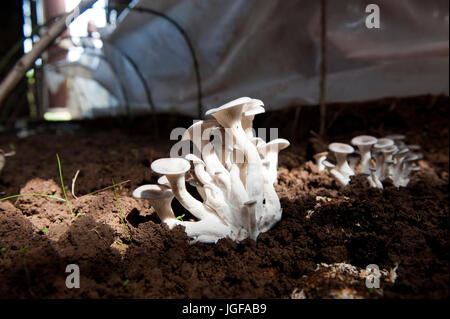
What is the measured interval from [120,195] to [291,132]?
8.92ft

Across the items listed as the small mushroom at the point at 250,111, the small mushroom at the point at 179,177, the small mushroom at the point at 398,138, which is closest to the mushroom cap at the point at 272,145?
the small mushroom at the point at 250,111

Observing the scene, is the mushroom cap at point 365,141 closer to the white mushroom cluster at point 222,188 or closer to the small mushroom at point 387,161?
the small mushroom at point 387,161

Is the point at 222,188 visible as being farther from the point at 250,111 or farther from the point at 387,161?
the point at 387,161

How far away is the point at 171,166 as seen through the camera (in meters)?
1.94

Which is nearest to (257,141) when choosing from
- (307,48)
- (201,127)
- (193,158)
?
(201,127)

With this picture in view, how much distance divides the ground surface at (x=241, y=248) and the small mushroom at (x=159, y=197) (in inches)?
4.2

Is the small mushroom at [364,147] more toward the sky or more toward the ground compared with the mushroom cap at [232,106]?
more toward the ground

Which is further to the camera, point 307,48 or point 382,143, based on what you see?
point 307,48

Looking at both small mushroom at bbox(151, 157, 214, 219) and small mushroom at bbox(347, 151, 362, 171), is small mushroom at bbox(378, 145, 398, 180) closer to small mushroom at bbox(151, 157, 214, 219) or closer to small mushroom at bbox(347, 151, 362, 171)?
small mushroom at bbox(347, 151, 362, 171)

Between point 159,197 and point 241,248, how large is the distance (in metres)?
0.68

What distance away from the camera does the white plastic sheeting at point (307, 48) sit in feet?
12.3

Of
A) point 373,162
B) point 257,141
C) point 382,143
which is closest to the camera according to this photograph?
point 257,141

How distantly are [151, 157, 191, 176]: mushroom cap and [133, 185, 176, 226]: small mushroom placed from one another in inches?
7.8

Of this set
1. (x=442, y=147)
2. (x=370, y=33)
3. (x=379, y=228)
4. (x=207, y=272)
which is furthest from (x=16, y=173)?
(x=442, y=147)
